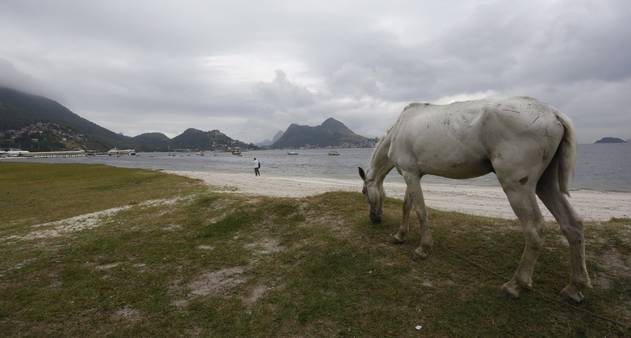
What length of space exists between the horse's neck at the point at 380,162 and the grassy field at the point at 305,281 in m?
1.17

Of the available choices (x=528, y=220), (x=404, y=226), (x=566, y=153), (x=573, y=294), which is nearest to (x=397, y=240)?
(x=404, y=226)

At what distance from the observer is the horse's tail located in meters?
3.98

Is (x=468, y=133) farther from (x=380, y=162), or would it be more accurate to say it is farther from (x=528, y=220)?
(x=380, y=162)

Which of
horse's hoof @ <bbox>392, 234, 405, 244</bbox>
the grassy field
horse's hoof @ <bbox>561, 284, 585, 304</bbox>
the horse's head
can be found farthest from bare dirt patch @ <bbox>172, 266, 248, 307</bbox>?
horse's hoof @ <bbox>561, 284, 585, 304</bbox>

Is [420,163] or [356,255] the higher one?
[420,163]

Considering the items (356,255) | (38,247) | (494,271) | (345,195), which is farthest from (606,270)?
(38,247)

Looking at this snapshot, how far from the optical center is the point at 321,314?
13.6ft

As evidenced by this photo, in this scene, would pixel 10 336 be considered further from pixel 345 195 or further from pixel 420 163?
pixel 345 195

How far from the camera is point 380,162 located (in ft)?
22.6

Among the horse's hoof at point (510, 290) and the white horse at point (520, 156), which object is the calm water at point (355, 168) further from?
the horse's hoof at point (510, 290)

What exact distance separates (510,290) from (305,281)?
2970 millimetres

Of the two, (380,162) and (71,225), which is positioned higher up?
(380,162)

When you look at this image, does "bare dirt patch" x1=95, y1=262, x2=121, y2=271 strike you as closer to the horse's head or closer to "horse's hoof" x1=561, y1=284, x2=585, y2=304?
the horse's head

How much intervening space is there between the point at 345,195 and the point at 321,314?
5.64 m
